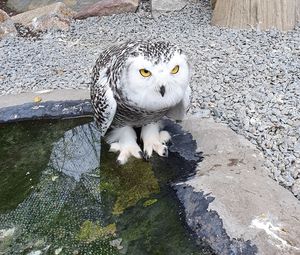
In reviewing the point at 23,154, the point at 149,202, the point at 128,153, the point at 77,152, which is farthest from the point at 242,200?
the point at 23,154

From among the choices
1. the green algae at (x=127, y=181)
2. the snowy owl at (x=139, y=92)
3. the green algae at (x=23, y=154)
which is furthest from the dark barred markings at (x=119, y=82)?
the green algae at (x=23, y=154)

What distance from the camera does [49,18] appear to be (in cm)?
595

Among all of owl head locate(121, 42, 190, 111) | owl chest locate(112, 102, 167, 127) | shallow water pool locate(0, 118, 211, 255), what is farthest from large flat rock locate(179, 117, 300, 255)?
owl head locate(121, 42, 190, 111)

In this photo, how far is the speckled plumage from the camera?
8.26 ft

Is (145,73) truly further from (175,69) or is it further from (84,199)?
(84,199)

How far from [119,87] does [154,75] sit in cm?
26

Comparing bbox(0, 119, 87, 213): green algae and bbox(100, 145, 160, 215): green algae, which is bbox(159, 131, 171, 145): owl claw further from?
bbox(0, 119, 87, 213): green algae

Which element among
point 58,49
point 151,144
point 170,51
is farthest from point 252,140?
point 58,49

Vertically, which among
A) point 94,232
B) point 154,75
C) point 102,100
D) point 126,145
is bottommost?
point 94,232

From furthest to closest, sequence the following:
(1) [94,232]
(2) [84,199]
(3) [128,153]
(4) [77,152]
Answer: (4) [77,152] → (3) [128,153] → (2) [84,199] → (1) [94,232]

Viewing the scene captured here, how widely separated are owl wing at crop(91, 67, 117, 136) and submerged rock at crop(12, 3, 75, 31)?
10.3 feet

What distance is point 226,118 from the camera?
3393 mm

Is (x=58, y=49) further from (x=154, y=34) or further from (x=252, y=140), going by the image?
(x=252, y=140)

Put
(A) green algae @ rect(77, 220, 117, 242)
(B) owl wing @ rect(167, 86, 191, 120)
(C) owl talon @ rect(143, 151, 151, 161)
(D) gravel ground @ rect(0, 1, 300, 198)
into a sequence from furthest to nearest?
(D) gravel ground @ rect(0, 1, 300, 198) < (C) owl talon @ rect(143, 151, 151, 161) < (B) owl wing @ rect(167, 86, 191, 120) < (A) green algae @ rect(77, 220, 117, 242)
